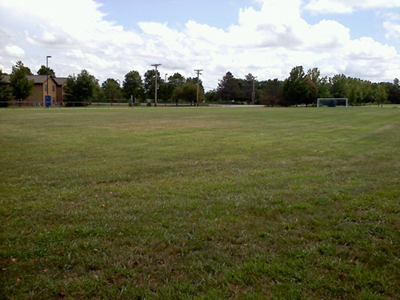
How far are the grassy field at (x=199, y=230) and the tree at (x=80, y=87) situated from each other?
73940 millimetres

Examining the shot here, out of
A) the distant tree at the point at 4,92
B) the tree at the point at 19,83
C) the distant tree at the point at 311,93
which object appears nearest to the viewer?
the distant tree at the point at 4,92

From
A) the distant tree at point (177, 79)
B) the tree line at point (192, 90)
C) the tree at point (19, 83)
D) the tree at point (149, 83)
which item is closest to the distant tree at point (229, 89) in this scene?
the tree line at point (192, 90)

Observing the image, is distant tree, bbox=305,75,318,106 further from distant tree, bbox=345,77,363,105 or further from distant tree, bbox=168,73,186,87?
distant tree, bbox=168,73,186,87

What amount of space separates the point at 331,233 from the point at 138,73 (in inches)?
4489

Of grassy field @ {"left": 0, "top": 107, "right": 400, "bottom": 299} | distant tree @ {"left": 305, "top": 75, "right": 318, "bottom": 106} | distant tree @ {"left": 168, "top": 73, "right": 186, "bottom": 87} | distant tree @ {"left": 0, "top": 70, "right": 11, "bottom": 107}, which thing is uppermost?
distant tree @ {"left": 168, "top": 73, "right": 186, "bottom": 87}

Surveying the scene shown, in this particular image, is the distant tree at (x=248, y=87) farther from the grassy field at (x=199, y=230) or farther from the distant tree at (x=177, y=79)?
the grassy field at (x=199, y=230)

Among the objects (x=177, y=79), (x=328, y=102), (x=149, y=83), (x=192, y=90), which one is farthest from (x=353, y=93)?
(x=149, y=83)

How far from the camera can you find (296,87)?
287ft

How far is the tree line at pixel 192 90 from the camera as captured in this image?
68625mm

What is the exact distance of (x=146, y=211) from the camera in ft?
19.0

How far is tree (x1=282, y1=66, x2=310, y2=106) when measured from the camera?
87562mm

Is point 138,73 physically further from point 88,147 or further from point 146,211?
point 146,211

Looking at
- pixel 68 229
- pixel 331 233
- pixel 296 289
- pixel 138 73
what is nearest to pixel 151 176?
pixel 68 229

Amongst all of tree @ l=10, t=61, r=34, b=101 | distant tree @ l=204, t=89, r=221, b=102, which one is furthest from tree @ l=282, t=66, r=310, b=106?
tree @ l=10, t=61, r=34, b=101
